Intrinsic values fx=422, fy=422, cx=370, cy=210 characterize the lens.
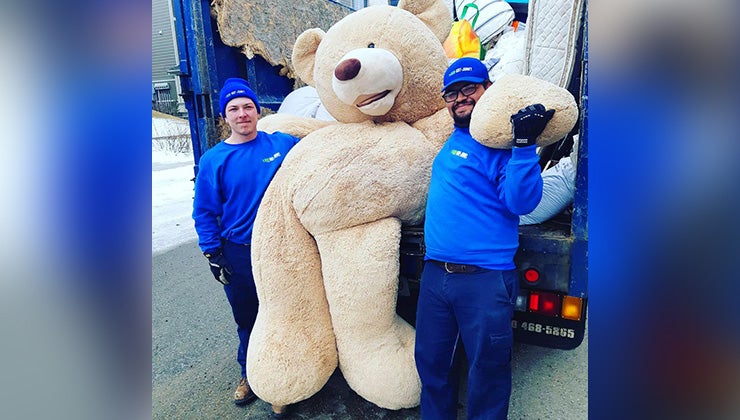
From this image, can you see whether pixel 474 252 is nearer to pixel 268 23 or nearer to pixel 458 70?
pixel 458 70

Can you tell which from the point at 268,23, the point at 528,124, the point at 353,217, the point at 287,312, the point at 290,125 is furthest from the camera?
the point at 268,23

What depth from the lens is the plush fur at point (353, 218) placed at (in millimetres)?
1854

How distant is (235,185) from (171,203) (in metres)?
5.46

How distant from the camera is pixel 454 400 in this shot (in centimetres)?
182

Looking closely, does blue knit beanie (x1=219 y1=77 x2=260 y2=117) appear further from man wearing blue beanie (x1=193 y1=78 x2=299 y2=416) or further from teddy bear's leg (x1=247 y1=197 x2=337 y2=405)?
teddy bear's leg (x1=247 y1=197 x2=337 y2=405)

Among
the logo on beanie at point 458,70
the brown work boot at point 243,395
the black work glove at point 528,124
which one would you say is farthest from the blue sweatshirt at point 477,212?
the brown work boot at point 243,395

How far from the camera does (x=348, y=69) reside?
176 cm

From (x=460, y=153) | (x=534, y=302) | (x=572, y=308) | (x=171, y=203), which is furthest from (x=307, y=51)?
(x=171, y=203)

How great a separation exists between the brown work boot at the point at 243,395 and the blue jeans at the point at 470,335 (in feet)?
3.55

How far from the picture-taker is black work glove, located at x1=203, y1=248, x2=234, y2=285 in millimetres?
2195

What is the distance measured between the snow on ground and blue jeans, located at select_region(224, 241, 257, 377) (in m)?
1.05
